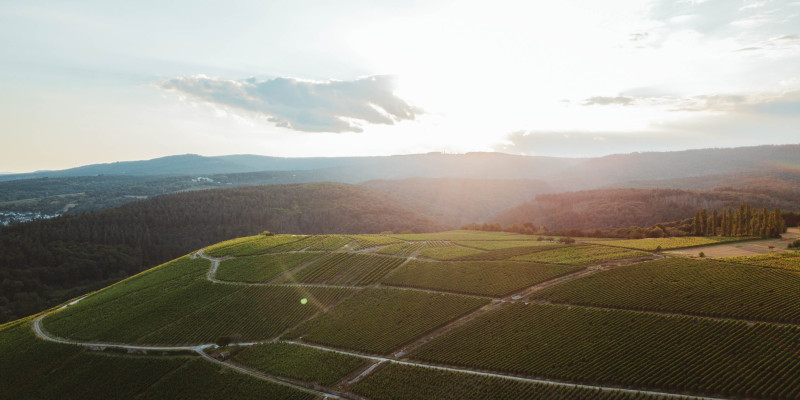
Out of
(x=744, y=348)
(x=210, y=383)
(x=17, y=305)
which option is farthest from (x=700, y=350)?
(x=17, y=305)

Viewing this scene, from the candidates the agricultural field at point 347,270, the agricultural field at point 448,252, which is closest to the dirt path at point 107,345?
the agricultural field at point 347,270

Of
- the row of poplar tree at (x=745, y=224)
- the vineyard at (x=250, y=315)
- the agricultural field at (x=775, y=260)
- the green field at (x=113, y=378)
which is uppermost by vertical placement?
the row of poplar tree at (x=745, y=224)

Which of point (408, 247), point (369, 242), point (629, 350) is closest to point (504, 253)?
point (408, 247)

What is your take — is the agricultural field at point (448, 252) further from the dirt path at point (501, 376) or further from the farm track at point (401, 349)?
the dirt path at point (501, 376)

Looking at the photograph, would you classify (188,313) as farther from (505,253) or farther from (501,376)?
(505,253)

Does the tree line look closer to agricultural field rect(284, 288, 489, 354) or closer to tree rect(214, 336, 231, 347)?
agricultural field rect(284, 288, 489, 354)

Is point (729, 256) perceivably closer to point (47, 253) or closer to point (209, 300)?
point (209, 300)
